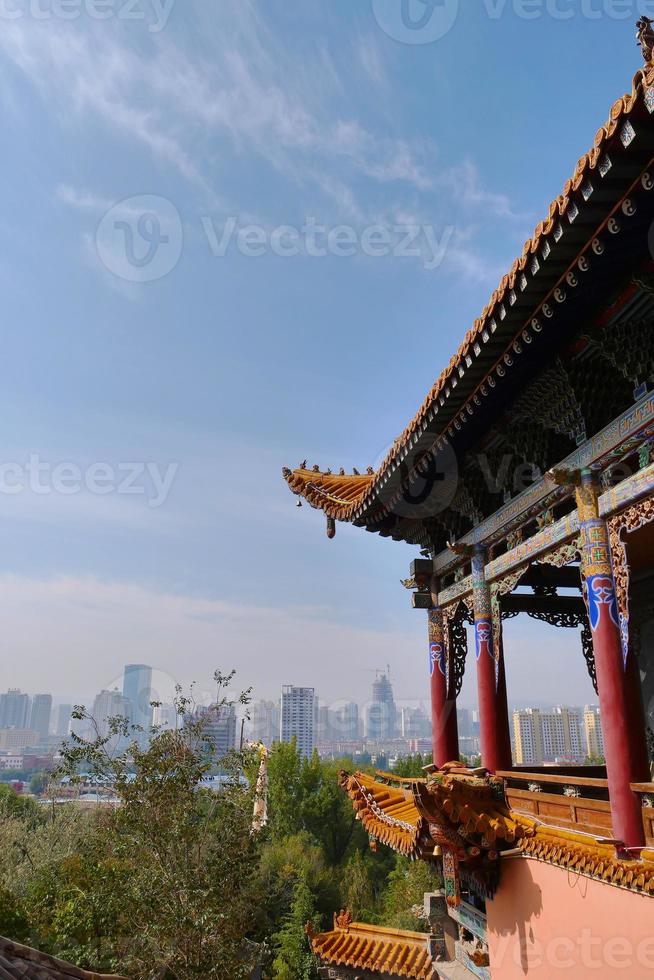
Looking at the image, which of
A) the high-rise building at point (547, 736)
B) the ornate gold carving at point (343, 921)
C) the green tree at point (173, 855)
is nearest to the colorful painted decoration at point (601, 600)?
the green tree at point (173, 855)

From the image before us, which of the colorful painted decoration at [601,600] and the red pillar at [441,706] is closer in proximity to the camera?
the colorful painted decoration at [601,600]

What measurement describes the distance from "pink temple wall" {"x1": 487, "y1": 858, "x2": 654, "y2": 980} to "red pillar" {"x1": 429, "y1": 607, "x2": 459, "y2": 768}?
109 inches

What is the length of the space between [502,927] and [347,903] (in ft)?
91.4

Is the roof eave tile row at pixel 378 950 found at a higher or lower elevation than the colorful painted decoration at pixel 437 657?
lower

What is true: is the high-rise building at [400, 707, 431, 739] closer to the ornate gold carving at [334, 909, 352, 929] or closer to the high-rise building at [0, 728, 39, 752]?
the high-rise building at [0, 728, 39, 752]

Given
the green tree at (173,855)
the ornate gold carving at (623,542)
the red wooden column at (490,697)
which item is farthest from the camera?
the green tree at (173,855)

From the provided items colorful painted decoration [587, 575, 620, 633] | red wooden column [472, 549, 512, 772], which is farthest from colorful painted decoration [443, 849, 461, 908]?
colorful painted decoration [587, 575, 620, 633]

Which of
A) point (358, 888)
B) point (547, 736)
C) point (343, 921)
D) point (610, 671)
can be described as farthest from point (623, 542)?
point (547, 736)

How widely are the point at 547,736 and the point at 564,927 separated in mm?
62088

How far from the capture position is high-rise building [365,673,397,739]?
6762 inches

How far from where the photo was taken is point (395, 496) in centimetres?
870

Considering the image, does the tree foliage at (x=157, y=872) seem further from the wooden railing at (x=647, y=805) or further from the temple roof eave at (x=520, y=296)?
the wooden railing at (x=647, y=805)

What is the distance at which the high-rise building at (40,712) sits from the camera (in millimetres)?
186625

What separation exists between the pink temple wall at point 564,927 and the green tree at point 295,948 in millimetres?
16949
